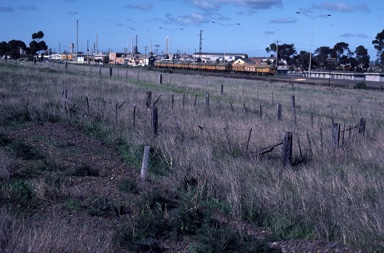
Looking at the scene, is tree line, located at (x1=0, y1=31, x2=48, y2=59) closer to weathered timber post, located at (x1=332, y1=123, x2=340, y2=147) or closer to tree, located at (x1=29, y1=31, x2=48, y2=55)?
tree, located at (x1=29, y1=31, x2=48, y2=55)

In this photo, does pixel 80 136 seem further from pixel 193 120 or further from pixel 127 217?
pixel 127 217

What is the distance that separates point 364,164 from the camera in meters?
13.1

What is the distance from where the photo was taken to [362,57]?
13175cm

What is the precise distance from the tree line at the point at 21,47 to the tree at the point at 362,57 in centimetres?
7535

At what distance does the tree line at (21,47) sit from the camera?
114 meters

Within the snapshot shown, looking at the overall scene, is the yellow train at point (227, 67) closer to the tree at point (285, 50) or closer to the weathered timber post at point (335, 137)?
the tree at point (285, 50)

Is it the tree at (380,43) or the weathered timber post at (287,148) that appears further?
the tree at (380,43)

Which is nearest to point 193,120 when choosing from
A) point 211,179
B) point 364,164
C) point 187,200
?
point 364,164

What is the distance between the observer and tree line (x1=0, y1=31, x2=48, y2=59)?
114094mm

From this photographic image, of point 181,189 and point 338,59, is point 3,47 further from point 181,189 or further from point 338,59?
point 181,189

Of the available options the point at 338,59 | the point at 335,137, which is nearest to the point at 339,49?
the point at 338,59

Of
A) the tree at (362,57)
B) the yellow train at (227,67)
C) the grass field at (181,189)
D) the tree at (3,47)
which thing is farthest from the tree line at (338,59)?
the grass field at (181,189)

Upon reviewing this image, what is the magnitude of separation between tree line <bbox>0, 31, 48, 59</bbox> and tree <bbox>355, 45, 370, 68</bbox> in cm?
7535

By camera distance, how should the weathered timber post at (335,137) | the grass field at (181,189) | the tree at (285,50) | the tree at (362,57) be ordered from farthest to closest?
the tree at (285,50) → the tree at (362,57) → the weathered timber post at (335,137) → the grass field at (181,189)
